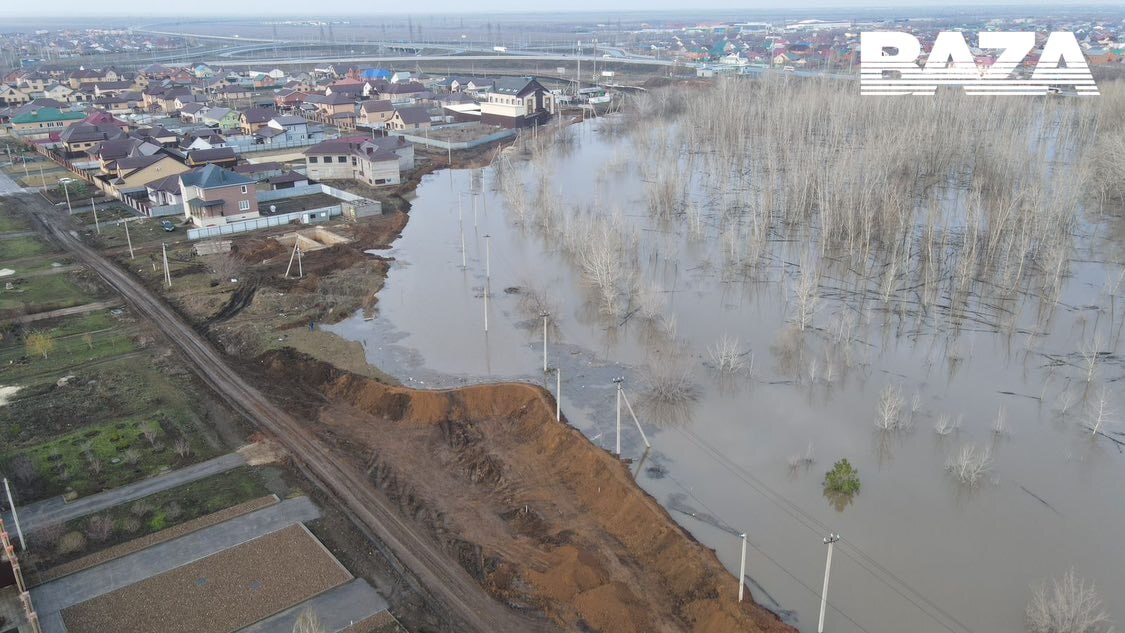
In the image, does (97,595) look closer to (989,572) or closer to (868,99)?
(989,572)

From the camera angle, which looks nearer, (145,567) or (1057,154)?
(145,567)

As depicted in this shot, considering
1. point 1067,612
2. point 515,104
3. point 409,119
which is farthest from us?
point 515,104

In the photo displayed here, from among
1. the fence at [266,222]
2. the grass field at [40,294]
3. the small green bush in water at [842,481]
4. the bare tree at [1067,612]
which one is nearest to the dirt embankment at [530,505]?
the small green bush in water at [842,481]

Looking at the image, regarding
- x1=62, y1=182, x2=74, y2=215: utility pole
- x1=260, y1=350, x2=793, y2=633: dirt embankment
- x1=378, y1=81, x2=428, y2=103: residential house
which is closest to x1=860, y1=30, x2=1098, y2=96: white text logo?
x1=378, y1=81, x2=428, y2=103: residential house

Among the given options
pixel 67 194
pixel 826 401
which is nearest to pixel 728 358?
pixel 826 401

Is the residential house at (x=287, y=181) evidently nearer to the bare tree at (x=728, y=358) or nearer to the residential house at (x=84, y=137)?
the residential house at (x=84, y=137)

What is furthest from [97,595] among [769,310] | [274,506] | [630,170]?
[630,170]

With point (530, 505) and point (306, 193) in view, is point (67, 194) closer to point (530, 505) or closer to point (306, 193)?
point (306, 193)
